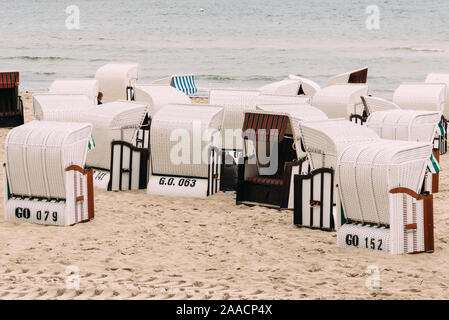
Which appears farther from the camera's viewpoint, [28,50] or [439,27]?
[439,27]

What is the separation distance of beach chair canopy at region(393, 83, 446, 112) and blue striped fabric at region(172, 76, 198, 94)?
1038 cm

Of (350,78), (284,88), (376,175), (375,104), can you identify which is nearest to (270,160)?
(376,175)

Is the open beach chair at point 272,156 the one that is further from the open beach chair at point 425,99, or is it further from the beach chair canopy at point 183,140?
the open beach chair at point 425,99

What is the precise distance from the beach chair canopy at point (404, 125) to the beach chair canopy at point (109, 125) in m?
4.07

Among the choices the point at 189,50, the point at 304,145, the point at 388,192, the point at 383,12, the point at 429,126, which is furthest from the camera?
the point at 383,12

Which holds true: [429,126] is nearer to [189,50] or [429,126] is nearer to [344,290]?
[344,290]

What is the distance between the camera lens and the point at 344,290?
290 inches

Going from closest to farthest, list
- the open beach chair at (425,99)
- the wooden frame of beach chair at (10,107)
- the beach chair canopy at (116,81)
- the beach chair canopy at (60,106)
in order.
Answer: the beach chair canopy at (60,106), the open beach chair at (425,99), the wooden frame of beach chair at (10,107), the beach chair canopy at (116,81)

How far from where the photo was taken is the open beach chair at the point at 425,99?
54.8 ft

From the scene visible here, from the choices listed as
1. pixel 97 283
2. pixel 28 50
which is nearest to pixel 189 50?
pixel 28 50

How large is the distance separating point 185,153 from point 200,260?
3.79m

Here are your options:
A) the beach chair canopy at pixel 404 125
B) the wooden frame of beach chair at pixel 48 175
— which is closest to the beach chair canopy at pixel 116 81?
the beach chair canopy at pixel 404 125
